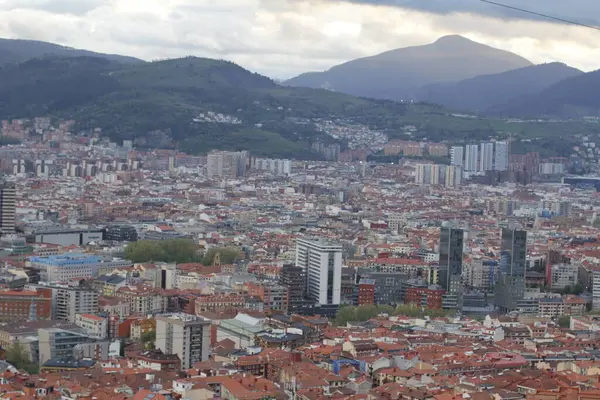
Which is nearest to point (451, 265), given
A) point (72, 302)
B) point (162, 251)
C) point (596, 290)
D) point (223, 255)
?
point (596, 290)

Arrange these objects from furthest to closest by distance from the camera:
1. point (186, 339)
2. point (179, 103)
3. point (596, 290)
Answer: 1. point (179, 103)
2. point (596, 290)
3. point (186, 339)

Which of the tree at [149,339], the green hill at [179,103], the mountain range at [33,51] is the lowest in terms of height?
the tree at [149,339]

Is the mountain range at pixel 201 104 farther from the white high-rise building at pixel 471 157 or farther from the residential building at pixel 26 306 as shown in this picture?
the residential building at pixel 26 306

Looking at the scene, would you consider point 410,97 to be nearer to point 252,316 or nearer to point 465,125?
point 465,125

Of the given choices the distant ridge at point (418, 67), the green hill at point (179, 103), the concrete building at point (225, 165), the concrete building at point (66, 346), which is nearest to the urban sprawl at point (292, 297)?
the concrete building at point (66, 346)

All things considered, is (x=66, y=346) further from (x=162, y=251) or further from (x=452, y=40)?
(x=452, y=40)

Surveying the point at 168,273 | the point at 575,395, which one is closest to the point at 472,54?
the point at 168,273
